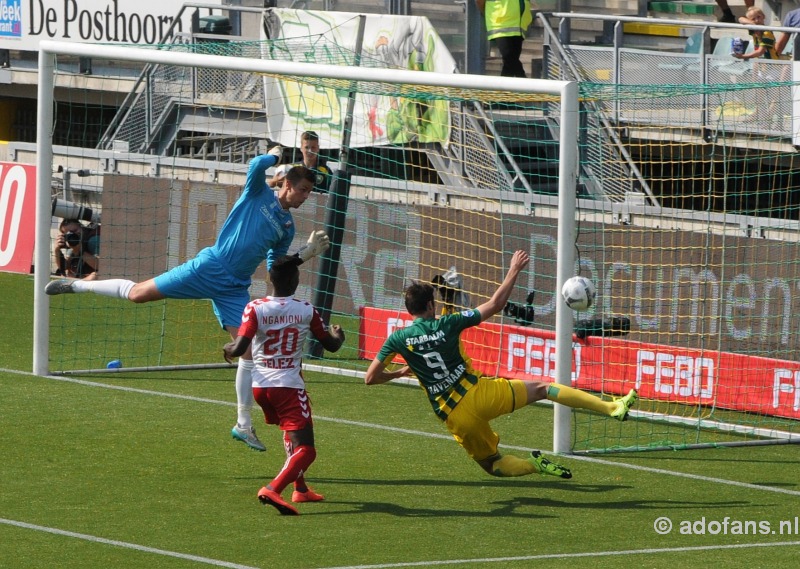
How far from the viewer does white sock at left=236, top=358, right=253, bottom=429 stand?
1019 centimetres

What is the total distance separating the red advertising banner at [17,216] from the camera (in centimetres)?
1914

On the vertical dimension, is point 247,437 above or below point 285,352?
below

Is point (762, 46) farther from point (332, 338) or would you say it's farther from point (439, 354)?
point (332, 338)

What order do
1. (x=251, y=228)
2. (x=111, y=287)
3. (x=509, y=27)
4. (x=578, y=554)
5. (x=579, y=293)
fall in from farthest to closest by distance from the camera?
(x=509, y=27), (x=111, y=287), (x=251, y=228), (x=579, y=293), (x=578, y=554)

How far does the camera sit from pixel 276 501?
29.1 feet

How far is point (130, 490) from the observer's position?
9.55 metres

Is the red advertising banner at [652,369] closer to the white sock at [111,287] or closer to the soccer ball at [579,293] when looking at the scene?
the soccer ball at [579,293]

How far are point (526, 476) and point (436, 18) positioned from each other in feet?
31.7

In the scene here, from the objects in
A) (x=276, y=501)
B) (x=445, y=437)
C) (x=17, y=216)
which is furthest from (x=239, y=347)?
(x=17, y=216)

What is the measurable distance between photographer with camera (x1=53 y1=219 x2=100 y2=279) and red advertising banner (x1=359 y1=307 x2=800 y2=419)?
643 centimetres

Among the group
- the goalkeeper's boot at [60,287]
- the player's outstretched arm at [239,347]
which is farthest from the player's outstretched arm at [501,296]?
the goalkeeper's boot at [60,287]

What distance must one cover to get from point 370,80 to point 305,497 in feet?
12.3

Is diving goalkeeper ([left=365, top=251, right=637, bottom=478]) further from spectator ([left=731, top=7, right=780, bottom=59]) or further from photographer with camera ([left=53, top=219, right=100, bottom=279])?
photographer with camera ([left=53, top=219, right=100, bottom=279])

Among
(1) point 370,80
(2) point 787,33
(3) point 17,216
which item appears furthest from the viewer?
(3) point 17,216
